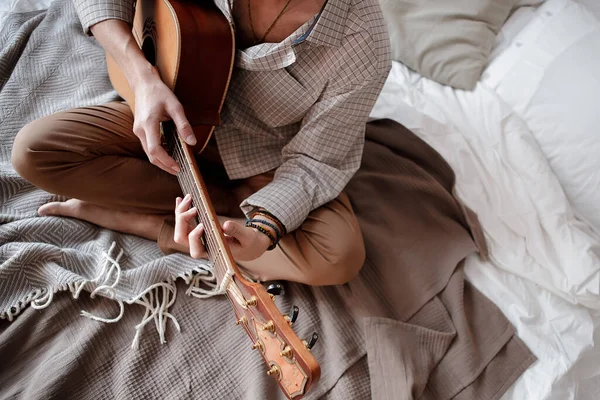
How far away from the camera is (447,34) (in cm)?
135

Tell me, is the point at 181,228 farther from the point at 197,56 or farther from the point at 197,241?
the point at 197,56

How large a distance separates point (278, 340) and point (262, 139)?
0.58m

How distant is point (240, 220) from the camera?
103cm

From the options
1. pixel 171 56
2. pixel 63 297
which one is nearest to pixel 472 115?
pixel 171 56

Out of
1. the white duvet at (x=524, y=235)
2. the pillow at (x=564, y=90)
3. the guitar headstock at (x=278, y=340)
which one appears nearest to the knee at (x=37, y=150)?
the guitar headstock at (x=278, y=340)

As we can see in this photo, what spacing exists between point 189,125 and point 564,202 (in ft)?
2.69

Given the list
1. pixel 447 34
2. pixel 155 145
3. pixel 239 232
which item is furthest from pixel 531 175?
pixel 155 145

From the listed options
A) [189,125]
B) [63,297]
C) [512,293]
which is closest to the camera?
[189,125]

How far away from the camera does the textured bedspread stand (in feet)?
2.92

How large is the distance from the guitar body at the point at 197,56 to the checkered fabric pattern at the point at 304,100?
41mm

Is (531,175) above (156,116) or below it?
below

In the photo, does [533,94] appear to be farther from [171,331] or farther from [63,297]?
[63,297]

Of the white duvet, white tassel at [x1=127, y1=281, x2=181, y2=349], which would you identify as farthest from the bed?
white tassel at [x1=127, y1=281, x2=181, y2=349]

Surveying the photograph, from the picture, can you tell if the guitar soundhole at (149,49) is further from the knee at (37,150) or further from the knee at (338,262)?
the knee at (338,262)
